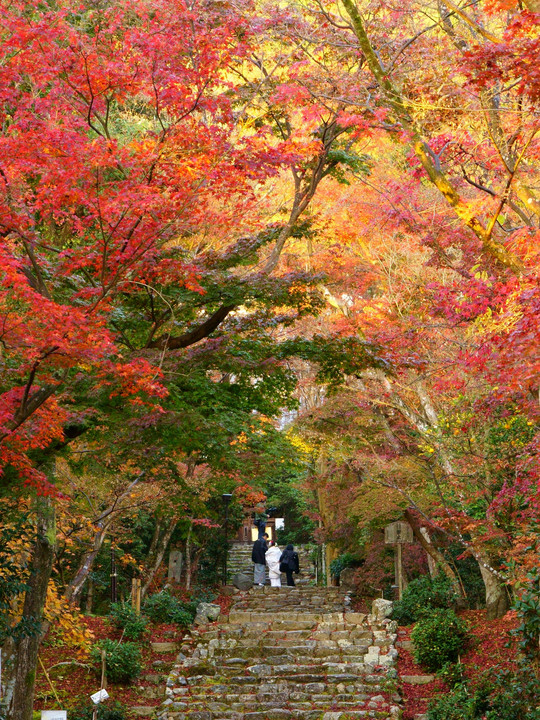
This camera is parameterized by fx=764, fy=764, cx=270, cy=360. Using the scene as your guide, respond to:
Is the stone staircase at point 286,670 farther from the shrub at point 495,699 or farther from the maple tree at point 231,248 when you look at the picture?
the maple tree at point 231,248

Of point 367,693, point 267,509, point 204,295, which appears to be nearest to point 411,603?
point 367,693

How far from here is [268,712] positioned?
12141 millimetres

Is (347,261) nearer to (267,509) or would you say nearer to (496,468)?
(496,468)

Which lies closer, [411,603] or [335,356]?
[335,356]

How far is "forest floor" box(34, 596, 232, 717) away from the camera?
12.6 meters

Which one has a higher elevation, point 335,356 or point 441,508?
point 335,356

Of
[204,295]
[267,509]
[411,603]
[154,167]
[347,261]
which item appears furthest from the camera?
[267,509]

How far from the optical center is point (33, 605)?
9.44 metres

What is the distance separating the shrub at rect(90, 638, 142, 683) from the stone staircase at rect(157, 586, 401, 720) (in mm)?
708

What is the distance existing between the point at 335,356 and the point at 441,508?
16.8ft

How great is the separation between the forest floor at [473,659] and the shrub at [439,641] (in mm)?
191

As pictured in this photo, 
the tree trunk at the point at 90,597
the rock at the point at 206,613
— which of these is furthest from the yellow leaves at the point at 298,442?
the tree trunk at the point at 90,597

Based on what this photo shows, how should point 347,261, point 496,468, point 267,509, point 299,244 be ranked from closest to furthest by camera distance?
point 496,468 → point 347,261 → point 299,244 → point 267,509

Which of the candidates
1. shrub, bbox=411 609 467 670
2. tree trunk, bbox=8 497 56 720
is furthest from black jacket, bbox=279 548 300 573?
tree trunk, bbox=8 497 56 720
